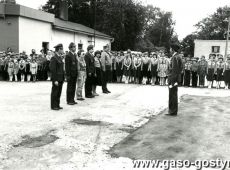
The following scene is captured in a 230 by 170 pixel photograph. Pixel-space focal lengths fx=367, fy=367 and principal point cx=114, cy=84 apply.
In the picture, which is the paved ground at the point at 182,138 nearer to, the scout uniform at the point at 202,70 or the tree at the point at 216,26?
the scout uniform at the point at 202,70

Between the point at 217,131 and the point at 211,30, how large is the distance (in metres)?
79.6

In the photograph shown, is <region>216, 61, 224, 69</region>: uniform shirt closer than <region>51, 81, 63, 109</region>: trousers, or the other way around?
<region>51, 81, 63, 109</region>: trousers

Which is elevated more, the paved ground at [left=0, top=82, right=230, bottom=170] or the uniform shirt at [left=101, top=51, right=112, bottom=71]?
the uniform shirt at [left=101, top=51, right=112, bottom=71]

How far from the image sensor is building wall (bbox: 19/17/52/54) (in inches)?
950

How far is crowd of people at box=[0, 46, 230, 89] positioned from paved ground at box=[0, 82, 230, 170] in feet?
20.6

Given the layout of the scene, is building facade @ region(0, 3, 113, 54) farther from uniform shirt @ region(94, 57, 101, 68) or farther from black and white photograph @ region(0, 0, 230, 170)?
uniform shirt @ region(94, 57, 101, 68)

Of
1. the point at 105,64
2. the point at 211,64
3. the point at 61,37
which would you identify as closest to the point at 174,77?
the point at 105,64

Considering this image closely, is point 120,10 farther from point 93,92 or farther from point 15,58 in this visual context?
point 93,92

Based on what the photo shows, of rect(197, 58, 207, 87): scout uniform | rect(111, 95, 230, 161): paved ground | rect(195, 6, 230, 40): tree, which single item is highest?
rect(195, 6, 230, 40): tree

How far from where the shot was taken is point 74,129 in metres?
8.02

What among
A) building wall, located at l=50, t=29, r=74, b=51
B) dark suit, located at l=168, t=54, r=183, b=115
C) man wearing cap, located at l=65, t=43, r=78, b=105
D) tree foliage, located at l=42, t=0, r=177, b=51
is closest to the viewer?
dark suit, located at l=168, t=54, r=183, b=115

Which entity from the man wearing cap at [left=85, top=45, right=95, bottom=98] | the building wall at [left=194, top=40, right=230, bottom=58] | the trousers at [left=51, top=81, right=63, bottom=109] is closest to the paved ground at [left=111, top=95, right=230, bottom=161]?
the trousers at [left=51, top=81, right=63, bottom=109]

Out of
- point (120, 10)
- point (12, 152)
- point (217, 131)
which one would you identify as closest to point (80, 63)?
point (217, 131)

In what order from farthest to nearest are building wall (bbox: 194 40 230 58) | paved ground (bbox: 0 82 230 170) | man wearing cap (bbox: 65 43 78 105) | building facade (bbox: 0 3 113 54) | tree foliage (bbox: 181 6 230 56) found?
1. tree foliage (bbox: 181 6 230 56)
2. building wall (bbox: 194 40 230 58)
3. building facade (bbox: 0 3 113 54)
4. man wearing cap (bbox: 65 43 78 105)
5. paved ground (bbox: 0 82 230 170)
